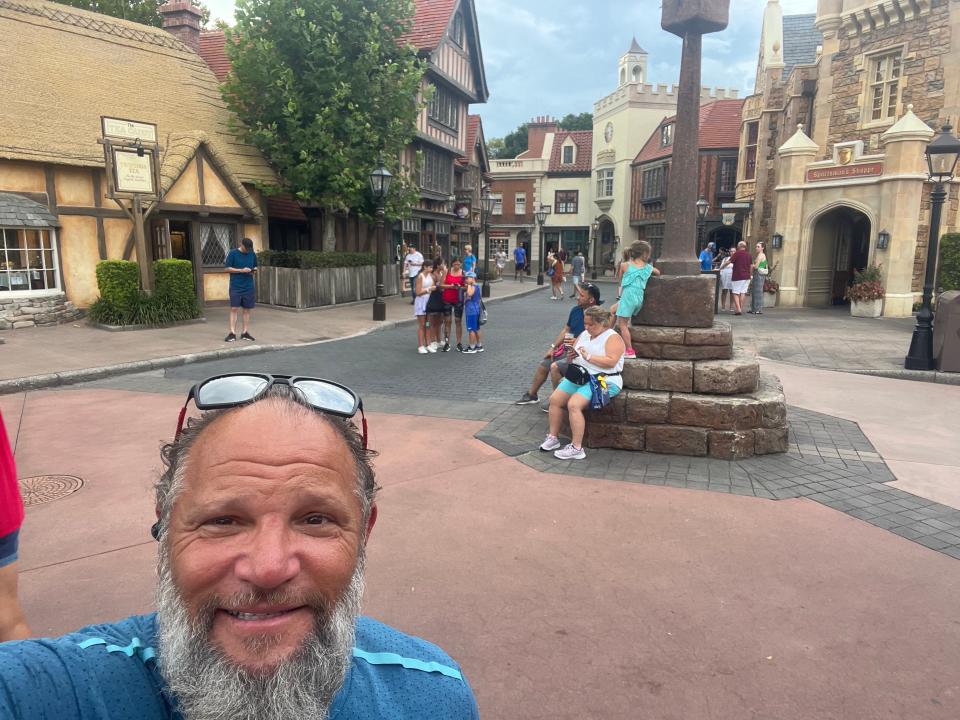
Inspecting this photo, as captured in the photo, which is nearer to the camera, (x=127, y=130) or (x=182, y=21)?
(x=127, y=130)

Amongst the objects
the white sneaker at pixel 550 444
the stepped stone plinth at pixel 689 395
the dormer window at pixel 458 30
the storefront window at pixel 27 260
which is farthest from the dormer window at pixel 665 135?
the white sneaker at pixel 550 444

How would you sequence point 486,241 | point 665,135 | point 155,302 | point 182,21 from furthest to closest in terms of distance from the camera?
point 665,135
point 486,241
point 182,21
point 155,302

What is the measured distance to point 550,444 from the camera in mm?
6121

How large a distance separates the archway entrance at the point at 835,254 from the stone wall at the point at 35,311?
21173mm

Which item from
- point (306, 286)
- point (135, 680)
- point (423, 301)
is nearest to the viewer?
point (135, 680)

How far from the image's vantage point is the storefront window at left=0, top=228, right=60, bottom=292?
12.9m

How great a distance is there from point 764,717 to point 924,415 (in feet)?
21.7

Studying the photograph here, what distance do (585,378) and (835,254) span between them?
1924 centimetres

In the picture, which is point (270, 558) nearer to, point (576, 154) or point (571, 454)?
point (571, 454)

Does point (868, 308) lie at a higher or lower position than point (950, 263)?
lower

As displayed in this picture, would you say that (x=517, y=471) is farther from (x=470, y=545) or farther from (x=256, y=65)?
(x=256, y=65)

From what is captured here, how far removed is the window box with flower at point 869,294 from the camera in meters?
18.1

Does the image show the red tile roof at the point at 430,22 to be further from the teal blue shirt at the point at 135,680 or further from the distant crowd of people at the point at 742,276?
the teal blue shirt at the point at 135,680

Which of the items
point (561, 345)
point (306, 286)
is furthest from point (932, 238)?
point (306, 286)
